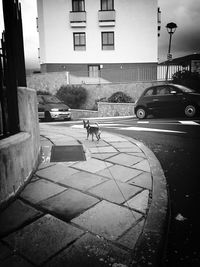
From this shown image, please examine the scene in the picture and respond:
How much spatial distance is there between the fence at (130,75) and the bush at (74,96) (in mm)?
1353

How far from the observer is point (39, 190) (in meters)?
3.05

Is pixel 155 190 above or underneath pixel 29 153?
underneath

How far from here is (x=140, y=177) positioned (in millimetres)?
3473

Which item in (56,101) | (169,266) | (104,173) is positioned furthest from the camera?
(56,101)

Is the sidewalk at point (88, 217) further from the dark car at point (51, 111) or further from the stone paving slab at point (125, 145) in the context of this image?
the dark car at point (51, 111)

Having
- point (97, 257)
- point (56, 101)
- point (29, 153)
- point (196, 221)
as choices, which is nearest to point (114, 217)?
point (97, 257)

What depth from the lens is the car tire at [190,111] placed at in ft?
34.6

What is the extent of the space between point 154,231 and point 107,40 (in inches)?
1007

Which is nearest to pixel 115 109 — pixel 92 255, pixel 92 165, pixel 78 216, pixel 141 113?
pixel 141 113

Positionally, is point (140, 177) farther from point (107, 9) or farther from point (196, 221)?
point (107, 9)

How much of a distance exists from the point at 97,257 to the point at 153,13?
27.0 m

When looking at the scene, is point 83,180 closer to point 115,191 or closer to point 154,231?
point 115,191

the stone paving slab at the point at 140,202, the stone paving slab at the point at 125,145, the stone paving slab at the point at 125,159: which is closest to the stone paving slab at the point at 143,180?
the stone paving slab at the point at 140,202

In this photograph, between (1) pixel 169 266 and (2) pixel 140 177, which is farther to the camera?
(2) pixel 140 177
